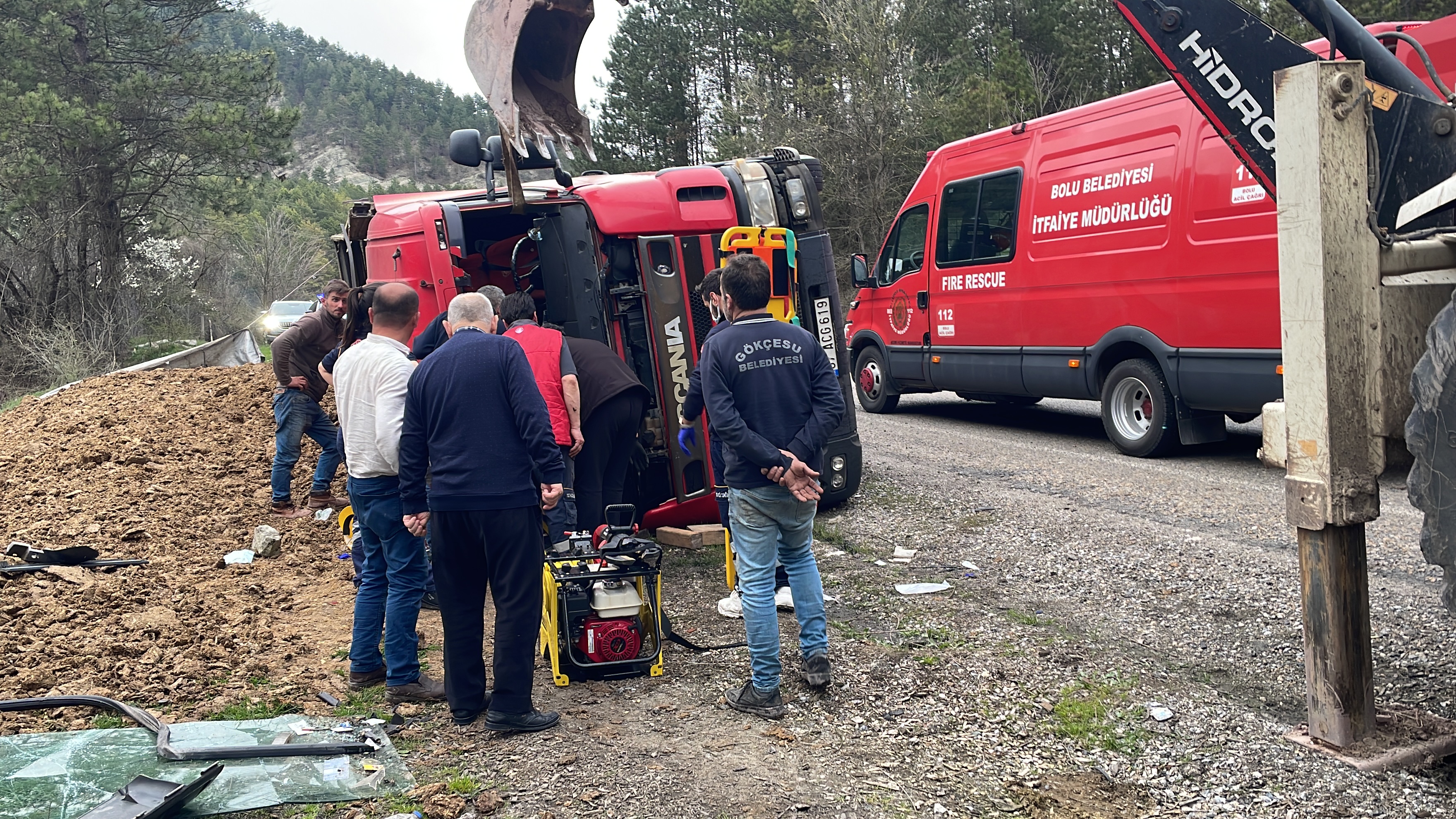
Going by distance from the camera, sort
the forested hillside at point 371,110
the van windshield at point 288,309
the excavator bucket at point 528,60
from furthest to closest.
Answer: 1. the forested hillside at point 371,110
2. the van windshield at point 288,309
3. the excavator bucket at point 528,60

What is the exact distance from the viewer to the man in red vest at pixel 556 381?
580 cm

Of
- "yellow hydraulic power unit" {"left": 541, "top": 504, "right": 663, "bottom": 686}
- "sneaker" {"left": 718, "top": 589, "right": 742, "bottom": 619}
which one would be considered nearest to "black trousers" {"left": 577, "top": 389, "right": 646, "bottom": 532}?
"sneaker" {"left": 718, "top": 589, "right": 742, "bottom": 619}

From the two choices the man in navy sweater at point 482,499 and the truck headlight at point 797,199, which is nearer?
the man in navy sweater at point 482,499

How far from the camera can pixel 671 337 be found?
6938 millimetres

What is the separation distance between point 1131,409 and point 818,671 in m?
6.02

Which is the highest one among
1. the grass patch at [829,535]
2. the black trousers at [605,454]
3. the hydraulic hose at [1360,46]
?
the hydraulic hose at [1360,46]

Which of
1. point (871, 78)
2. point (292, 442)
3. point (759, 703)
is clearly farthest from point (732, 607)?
point (871, 78)

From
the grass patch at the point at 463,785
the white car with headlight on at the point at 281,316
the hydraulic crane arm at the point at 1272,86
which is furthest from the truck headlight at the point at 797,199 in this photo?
the white car with headlight on at the point at 281,316

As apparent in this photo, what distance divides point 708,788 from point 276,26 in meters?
125

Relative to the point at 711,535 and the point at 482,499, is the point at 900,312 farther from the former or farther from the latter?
the point at 482,499

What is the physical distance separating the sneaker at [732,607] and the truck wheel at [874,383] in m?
7.30

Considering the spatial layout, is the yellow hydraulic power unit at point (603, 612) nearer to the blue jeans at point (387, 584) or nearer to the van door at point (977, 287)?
the blue jeans at point (387, 584)

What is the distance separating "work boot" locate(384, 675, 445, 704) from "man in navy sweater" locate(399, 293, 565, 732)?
28 cm

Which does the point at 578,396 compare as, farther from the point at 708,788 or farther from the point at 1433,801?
the point at 1433,801
